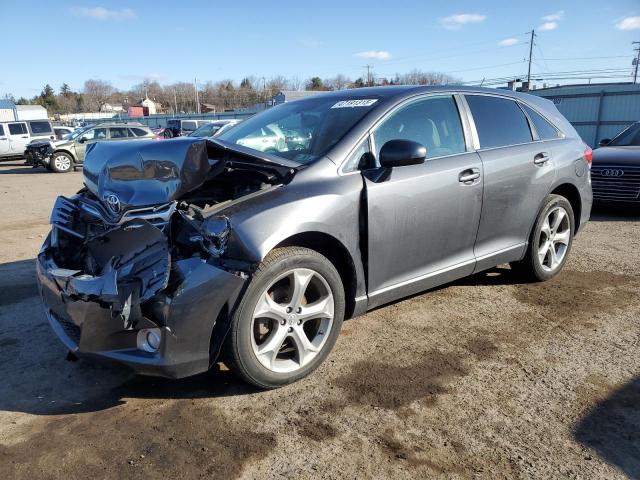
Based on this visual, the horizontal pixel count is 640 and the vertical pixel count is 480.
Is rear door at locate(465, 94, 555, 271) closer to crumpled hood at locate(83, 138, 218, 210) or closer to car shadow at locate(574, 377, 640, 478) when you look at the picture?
car shadow at locate(574, 377, 640, 478)

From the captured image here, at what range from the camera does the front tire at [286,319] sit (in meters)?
2.73

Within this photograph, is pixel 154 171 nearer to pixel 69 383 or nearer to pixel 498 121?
pixel 69 383

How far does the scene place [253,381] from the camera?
2.85 meters

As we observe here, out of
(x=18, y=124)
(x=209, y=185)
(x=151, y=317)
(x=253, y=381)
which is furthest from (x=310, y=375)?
(x=18, y=124)

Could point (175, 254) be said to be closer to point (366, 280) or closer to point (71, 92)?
point (366, 280)

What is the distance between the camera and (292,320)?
2.97 metres

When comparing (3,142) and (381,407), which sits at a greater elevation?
(3,142)

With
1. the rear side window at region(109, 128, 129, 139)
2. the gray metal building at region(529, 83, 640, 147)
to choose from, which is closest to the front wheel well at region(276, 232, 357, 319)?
the rear side window at region(109, 128, 129, 139)

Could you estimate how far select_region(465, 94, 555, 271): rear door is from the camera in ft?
13.2

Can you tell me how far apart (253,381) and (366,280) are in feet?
3.22

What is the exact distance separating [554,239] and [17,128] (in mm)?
22652

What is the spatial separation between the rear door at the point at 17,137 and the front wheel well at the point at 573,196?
73.0ft

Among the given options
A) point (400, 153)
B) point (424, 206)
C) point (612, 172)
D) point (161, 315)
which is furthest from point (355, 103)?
point (612, 172)

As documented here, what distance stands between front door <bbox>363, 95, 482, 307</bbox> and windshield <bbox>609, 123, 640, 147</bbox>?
671 cm
